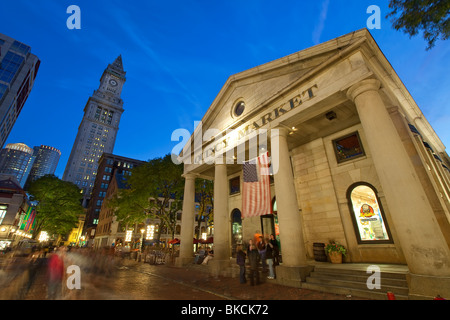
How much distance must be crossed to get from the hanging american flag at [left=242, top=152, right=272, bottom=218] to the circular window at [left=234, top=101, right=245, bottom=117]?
4.98 meters

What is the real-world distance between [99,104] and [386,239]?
154m

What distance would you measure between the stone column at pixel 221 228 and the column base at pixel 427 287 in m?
8.41

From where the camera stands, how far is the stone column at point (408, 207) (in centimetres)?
511

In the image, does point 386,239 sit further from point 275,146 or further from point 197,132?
point 197,132

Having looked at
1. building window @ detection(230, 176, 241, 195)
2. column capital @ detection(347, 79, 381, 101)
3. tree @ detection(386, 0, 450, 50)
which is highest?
tree @ detection(386, 0, 450, 50)

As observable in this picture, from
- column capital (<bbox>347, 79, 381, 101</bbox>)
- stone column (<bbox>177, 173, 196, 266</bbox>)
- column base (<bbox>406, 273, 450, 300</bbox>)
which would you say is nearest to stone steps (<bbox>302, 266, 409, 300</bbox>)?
column base (<bbox>406, 273, 450, 300</bbox>)

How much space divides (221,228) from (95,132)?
130 m

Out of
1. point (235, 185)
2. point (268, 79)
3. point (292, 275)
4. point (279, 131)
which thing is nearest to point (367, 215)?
point (292, 275)

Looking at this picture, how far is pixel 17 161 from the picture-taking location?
6270 inches

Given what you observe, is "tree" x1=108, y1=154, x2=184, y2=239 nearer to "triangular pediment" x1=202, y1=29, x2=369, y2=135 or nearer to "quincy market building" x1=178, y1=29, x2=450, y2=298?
"quincy market building" x1=178, y1=29, x2=450, y2=298

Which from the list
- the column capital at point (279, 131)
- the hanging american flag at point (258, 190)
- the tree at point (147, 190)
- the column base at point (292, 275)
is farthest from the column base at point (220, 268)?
the tree at point (147, 190)

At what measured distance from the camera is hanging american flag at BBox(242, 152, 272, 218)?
10019mm

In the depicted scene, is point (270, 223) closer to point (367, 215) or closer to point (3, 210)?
point (367, 215)
